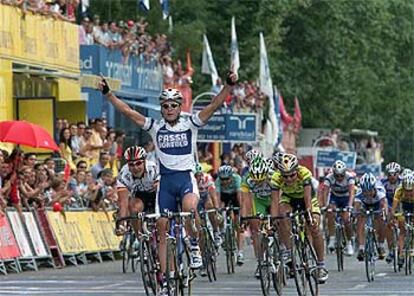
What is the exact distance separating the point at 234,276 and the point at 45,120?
35.0 ft

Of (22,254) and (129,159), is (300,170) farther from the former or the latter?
(22,254)

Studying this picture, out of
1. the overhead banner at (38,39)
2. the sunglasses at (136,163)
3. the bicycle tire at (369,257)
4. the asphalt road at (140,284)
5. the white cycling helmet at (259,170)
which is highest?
the overhead banner at (38,39)

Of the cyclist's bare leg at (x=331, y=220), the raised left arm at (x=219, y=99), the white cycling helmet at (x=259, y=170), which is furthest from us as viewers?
the cyclist's bare leg at (x=331, y=220)

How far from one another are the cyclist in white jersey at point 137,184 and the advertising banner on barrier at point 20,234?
489 cm

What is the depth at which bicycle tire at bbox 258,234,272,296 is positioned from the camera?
19.5 m

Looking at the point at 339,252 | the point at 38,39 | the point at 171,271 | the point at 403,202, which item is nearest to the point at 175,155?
the point at 171,271

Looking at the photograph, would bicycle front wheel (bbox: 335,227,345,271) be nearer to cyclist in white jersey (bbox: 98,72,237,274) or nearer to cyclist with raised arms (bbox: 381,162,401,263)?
cyclist with raised arms (bbox: 381,162,401,263)

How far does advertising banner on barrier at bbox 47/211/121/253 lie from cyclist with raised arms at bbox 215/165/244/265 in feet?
9.42

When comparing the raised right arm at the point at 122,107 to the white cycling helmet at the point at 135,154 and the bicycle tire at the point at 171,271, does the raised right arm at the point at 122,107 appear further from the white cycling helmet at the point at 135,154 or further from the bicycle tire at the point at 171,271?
the white cycling helmet at the point at 135,154

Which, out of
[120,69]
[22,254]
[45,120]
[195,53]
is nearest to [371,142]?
[195,53]

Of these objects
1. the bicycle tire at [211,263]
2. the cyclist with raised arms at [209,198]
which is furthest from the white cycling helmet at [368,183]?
the bicycle tire at [211,263]

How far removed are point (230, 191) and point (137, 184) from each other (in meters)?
6.11

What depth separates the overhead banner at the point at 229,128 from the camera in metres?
44.6

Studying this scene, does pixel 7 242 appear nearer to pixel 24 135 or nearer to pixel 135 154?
pixel 24 135
